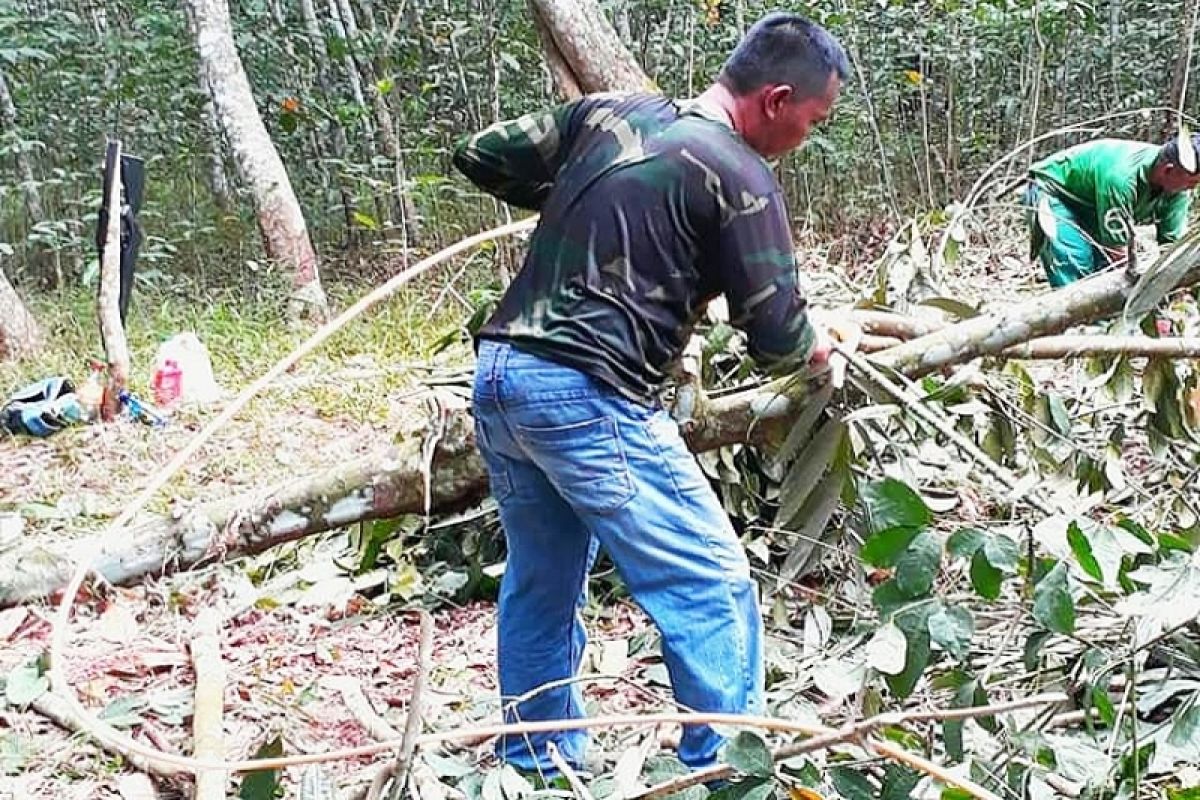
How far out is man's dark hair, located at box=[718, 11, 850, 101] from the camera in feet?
6.77

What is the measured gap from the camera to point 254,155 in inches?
255

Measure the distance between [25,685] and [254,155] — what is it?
14.4ft

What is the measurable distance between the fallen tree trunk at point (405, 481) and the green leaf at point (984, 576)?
41.8 inches

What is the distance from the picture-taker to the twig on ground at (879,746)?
140 centimetres

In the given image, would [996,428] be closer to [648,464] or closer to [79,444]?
[648,464]

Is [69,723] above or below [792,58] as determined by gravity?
below

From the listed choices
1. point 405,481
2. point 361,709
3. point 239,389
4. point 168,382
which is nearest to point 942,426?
point 361,709

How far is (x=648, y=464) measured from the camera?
2107mm

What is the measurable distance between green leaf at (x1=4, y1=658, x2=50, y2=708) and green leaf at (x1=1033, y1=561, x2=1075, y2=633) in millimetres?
1984

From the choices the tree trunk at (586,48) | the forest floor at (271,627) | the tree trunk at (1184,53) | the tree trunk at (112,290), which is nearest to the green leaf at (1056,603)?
the forest floor at (271,627)

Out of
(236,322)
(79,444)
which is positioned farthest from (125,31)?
(79,444)

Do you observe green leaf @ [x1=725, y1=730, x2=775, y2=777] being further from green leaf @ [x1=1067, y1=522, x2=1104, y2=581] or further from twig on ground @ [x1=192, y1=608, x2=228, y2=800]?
twig on ground @ [x1=192, y1=608, x2=228, y2=800]

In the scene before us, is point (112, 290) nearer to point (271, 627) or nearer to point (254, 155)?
point (254, 155)

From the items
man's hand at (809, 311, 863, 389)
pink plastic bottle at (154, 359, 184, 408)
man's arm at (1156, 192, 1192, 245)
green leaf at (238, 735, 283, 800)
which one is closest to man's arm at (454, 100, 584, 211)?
man's hand at (809, 311, 863, 389)
